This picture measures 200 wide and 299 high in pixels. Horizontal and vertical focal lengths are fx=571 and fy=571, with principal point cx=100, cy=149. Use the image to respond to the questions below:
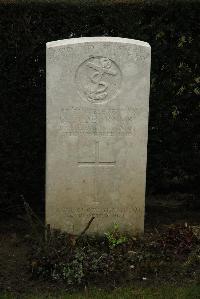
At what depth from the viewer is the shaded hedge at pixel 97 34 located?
6.29 metres

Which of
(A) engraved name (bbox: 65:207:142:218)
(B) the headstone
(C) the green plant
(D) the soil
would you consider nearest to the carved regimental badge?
(B) the headstone

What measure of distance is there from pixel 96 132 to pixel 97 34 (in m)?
1.37

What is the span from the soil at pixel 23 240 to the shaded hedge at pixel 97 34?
0.36 meters

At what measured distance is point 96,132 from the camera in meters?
5.68

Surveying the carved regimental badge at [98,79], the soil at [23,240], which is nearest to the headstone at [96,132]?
the carved regimental badge at [98,79]

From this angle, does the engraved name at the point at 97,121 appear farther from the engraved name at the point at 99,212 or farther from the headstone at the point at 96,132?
the engraved name at the point at 99,212

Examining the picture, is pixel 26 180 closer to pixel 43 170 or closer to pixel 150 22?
pixel 43 170

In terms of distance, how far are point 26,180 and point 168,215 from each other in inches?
71.3

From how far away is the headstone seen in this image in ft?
18.1

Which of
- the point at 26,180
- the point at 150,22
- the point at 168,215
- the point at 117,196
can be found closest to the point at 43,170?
the point at 26,180

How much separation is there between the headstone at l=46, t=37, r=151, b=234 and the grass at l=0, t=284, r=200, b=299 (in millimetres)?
1062

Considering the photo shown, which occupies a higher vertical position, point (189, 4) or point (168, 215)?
point (189, 4)

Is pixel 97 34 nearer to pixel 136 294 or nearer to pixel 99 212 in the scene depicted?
pixel 99 212

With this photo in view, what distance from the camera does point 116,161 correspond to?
5.79 metres
